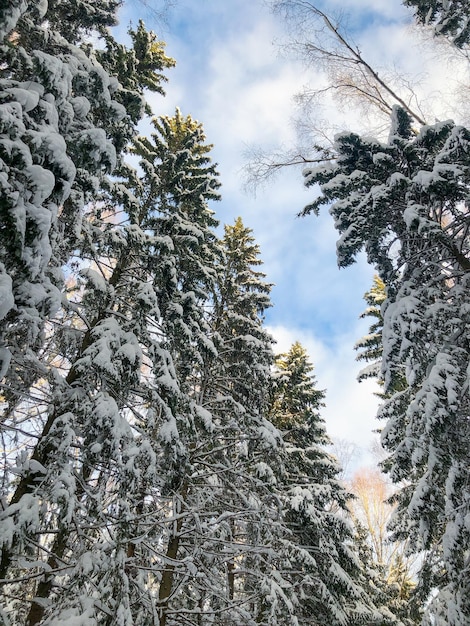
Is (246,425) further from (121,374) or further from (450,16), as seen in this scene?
(450,16)

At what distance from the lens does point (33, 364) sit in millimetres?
5176

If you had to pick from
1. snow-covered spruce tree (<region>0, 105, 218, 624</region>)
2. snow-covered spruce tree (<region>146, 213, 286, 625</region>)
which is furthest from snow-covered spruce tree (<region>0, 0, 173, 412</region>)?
snow-covered spruce tree (<region>146, 213, 286, 625</region>)

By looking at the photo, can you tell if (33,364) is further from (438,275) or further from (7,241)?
(438,275)

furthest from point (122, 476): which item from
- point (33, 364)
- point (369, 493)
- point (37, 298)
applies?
point (369, 493)

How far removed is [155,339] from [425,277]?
4.91 meters

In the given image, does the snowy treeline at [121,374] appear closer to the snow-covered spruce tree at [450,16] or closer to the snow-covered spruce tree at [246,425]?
the snow-covered spruce tree at [246,425]

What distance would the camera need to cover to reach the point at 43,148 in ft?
12.6

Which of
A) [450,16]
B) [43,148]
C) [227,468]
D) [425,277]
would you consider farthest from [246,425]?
[450,16]

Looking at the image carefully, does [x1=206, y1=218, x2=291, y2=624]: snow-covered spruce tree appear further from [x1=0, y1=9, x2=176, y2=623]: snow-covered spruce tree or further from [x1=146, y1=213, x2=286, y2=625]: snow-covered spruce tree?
[x1=0, y1=9, x2=176, y2=623]: snow-covered spruce tree

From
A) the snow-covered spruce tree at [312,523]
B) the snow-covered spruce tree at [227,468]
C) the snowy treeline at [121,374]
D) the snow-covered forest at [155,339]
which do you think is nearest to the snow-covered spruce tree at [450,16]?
the snow-covered forest at [155,339]

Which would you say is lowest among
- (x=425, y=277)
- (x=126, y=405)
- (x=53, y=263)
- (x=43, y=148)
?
(x=126, y=405)

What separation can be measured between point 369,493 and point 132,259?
18630mm

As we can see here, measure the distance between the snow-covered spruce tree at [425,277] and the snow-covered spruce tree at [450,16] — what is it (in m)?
2.27

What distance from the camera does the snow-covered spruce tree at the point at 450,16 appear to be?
673 cm
